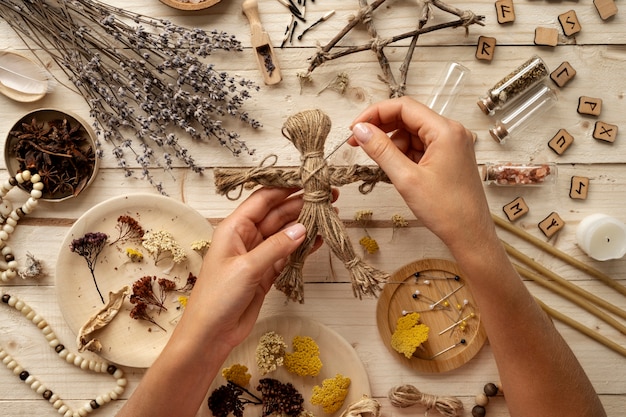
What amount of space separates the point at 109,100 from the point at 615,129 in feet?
5.36

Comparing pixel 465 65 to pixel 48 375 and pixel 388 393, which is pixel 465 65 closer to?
pixel 388 393

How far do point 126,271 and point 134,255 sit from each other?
68mm

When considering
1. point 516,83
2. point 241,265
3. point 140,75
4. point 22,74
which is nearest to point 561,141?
point 516,83

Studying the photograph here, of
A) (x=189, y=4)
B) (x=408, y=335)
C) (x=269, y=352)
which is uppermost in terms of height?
(x=189, y=4)

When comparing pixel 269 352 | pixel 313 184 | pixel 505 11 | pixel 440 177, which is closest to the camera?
pixel 440 177

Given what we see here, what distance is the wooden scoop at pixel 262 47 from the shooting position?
1.87 m

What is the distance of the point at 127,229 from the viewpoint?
6.16 ft

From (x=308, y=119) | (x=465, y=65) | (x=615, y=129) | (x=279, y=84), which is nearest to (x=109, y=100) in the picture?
(x=279, y=84)

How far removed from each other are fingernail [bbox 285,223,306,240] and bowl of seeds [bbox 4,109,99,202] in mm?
737

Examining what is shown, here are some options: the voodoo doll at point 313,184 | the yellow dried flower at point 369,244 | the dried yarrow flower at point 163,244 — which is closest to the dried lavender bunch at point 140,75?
the dried yarrow flower at point 163,244

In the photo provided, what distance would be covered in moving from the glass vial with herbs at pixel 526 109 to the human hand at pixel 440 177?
→ 0.41 m

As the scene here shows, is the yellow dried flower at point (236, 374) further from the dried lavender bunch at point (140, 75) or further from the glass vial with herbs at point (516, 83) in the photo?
the glass vial with herbs at point (516, 83)

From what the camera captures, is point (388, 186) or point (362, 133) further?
point (388, 186)

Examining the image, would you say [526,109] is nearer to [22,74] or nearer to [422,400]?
[422,400]
